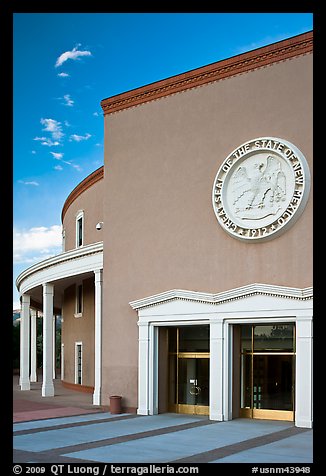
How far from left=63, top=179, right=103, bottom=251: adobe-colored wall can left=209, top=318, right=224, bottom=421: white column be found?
14055mm

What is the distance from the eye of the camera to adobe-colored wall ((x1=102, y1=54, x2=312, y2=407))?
2062 cm

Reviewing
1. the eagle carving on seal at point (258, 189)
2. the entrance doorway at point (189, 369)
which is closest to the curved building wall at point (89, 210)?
the entrance doorway at point (189, 369)

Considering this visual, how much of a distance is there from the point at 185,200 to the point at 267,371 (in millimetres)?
6712

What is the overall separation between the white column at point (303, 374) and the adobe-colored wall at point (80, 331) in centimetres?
1627

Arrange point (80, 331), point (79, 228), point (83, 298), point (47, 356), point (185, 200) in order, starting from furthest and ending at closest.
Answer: point (79, 228)
point (80, 331)
point (83, 298)
point (47, 356)
point (185, 200)

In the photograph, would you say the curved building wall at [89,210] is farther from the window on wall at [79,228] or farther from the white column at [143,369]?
the white column at [143,369]

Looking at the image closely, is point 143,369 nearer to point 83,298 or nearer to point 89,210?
point 83,298

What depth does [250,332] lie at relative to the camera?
842 inches

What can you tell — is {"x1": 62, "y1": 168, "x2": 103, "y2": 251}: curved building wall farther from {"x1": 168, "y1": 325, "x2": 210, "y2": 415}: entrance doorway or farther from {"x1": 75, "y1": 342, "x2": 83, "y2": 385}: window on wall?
{"x1": 168, "y1": 325, "x2": 210, "y2": 415}: entrance doorway

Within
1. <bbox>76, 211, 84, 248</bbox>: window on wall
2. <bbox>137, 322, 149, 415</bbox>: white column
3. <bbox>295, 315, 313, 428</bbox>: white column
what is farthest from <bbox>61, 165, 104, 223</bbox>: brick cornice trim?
<bbox>295, 315, 313, 428</bbox>: white column

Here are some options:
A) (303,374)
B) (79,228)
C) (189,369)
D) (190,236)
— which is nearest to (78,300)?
(79,228)

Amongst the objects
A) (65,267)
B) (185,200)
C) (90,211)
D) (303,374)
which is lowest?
(303,374)

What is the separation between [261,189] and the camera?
69.6 feet

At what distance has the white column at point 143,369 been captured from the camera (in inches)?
910
